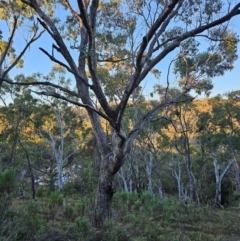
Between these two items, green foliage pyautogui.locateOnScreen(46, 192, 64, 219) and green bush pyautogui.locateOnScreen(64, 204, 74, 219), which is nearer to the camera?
green foliage pyautogui.locateOnScreen(46, 192, 64, 219)

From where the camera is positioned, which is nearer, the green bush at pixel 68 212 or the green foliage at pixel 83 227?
the green foliage at pixel 83 227

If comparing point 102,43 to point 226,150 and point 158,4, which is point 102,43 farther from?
point 226,150

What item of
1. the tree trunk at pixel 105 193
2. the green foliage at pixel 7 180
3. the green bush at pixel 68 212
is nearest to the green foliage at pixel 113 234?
the tree trunk at pixel 105 193

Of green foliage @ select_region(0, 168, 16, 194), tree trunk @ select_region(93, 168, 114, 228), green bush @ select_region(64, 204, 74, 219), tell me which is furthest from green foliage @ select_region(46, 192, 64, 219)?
green foliage @ select_region(0, 168, 16, 194)

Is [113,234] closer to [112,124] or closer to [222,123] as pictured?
[112,124]

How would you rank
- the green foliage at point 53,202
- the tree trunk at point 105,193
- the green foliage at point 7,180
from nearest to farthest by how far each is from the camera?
the green foliage at point 7,180 → the tree trunk at point 105,193 → the green foliage at point 53,202

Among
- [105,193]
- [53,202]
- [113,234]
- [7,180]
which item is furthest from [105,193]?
[7,180]

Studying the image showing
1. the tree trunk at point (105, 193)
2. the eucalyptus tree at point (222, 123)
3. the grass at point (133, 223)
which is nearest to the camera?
the grass at point (133, 223)

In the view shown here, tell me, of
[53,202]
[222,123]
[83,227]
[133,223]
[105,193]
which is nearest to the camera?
[83,227]

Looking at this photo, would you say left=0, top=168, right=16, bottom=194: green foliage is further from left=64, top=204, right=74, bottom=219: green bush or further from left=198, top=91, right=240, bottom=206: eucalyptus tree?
left=198, top=91, right=240, bottom=206: eucalyptus tree

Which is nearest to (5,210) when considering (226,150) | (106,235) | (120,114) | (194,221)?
(106,235)

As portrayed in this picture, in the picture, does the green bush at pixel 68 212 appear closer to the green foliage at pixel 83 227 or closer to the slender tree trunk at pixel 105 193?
the slender tree trunk at pixel 105 193

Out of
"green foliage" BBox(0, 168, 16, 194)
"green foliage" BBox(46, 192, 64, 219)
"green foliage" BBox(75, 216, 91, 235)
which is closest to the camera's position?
"green foliage" BBox(0, 168, 16, 194)

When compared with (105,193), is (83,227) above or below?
below
